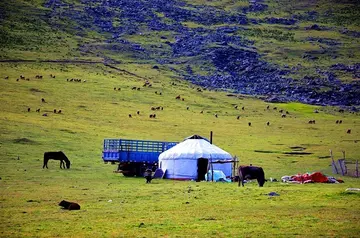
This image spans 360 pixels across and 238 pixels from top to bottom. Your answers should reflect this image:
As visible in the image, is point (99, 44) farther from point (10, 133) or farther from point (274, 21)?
point (10, 133)

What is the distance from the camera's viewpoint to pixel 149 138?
6531 centimetres

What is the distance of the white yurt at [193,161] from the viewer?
4394 centimetres

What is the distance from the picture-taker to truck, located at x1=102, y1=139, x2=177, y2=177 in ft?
151

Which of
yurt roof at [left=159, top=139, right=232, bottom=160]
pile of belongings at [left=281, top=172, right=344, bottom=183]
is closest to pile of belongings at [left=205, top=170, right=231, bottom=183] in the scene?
A: yurt roof at [left=159, top=139, right=232, bottom=160]

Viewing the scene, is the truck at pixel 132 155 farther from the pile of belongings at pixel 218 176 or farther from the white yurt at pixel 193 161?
the pile of belongings at pixel 218 176

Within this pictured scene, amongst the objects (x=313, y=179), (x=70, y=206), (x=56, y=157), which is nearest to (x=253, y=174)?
(x=313, y=179)

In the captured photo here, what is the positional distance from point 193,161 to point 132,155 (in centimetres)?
461

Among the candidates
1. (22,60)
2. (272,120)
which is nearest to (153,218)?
(272,120)

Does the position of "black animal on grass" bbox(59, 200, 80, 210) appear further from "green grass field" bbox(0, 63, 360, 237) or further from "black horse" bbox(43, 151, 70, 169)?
"black horse" bbox(43, 151, 70, 169)

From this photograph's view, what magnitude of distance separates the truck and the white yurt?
6.90 ft

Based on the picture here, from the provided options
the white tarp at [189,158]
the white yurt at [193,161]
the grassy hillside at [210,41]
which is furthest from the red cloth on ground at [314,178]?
the grassy hillside at [210,41]

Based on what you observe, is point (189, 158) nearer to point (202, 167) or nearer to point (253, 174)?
point (202, 167)

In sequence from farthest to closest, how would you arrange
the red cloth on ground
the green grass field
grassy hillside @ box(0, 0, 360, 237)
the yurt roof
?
the yurt roof, the red cloth on ground, grassy hillside @ box(0, 0, 360, 237), the green grass field

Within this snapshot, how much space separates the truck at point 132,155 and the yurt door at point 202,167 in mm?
4402
